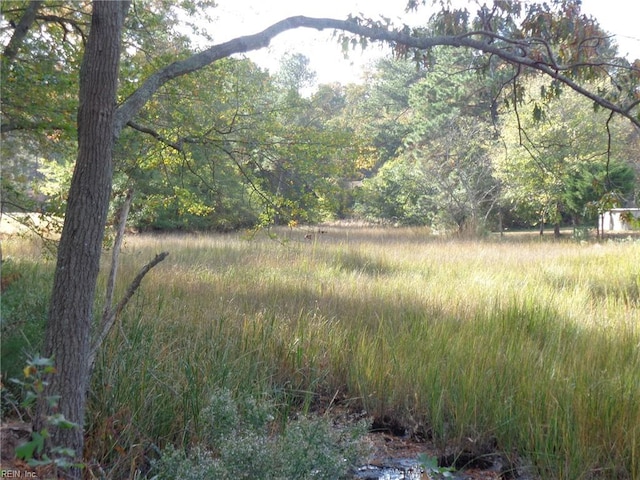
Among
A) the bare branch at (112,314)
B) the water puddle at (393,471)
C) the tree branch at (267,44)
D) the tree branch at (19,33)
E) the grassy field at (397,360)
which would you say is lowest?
the water puddle at (393,471)

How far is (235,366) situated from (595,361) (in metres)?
3.13

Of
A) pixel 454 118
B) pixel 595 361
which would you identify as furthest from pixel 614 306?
pixel 454 118

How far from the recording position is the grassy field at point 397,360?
4.04m

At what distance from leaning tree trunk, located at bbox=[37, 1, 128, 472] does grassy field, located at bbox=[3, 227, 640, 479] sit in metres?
0.69

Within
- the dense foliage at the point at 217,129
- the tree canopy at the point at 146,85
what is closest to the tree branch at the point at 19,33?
the tree canopy at the point at 146,85

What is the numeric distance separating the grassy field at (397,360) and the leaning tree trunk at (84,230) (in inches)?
27.2

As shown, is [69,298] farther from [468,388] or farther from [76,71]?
[76,71]

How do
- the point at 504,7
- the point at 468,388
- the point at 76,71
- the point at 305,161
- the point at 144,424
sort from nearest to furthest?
the point at 144,424
the point at 504,7
the point at 468,388
the point at 305,161
the point at 76,71

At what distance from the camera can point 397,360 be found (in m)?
5.45

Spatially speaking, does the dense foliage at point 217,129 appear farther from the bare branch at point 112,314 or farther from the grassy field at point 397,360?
the grassy field at point 397,360

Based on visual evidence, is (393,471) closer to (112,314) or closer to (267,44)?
(112,314)

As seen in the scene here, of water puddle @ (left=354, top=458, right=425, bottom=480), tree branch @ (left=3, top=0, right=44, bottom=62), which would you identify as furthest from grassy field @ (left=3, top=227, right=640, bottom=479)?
tree branch @ (left=3, top=0, right=44, bottom=62)

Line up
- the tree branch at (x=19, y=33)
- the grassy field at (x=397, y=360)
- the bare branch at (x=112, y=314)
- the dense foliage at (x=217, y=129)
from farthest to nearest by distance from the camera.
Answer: the tree branch at (x=19, y=33)
the dense foliage at (x=217, y=129)
the grassy field at (x=397, y=360)
the bare branch at (x=112, y=314)

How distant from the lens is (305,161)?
634 centimetres
